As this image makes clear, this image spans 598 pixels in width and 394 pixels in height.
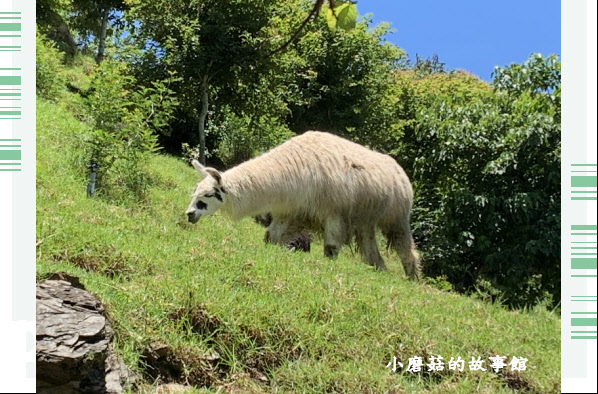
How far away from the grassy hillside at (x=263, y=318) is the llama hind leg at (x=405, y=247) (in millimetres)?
2320

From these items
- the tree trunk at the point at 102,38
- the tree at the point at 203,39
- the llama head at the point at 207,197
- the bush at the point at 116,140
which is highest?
the tree trunk at the point at 102,38

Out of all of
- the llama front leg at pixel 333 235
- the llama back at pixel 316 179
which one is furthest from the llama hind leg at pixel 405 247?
the llama front leg at pixel 333 235

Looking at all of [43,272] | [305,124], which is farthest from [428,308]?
[305,124]

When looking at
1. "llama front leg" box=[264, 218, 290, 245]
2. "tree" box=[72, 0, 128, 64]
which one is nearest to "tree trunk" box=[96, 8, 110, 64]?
"tree" box=[72, 0, 128, 64]

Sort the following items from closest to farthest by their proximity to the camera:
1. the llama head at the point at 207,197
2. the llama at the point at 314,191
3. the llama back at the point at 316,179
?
the llama head at the point at 207,197
the llama at the point at 314,191
the llama back at the point at 316,179

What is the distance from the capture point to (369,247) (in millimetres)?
8383

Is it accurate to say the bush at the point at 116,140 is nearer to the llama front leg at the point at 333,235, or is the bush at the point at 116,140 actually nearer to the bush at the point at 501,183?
the llama front leg at the point at 333,235

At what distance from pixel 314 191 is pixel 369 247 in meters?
1.28

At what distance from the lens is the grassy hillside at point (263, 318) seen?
410 centimetres

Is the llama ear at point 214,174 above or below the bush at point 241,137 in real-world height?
below

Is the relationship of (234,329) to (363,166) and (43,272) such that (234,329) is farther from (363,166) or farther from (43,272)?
(363,166)

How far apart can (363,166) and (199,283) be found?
12.6 feet

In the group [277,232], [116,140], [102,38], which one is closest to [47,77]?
[116,140]

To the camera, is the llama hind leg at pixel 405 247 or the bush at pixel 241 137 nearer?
the llama hind leg at pixel 405 247
